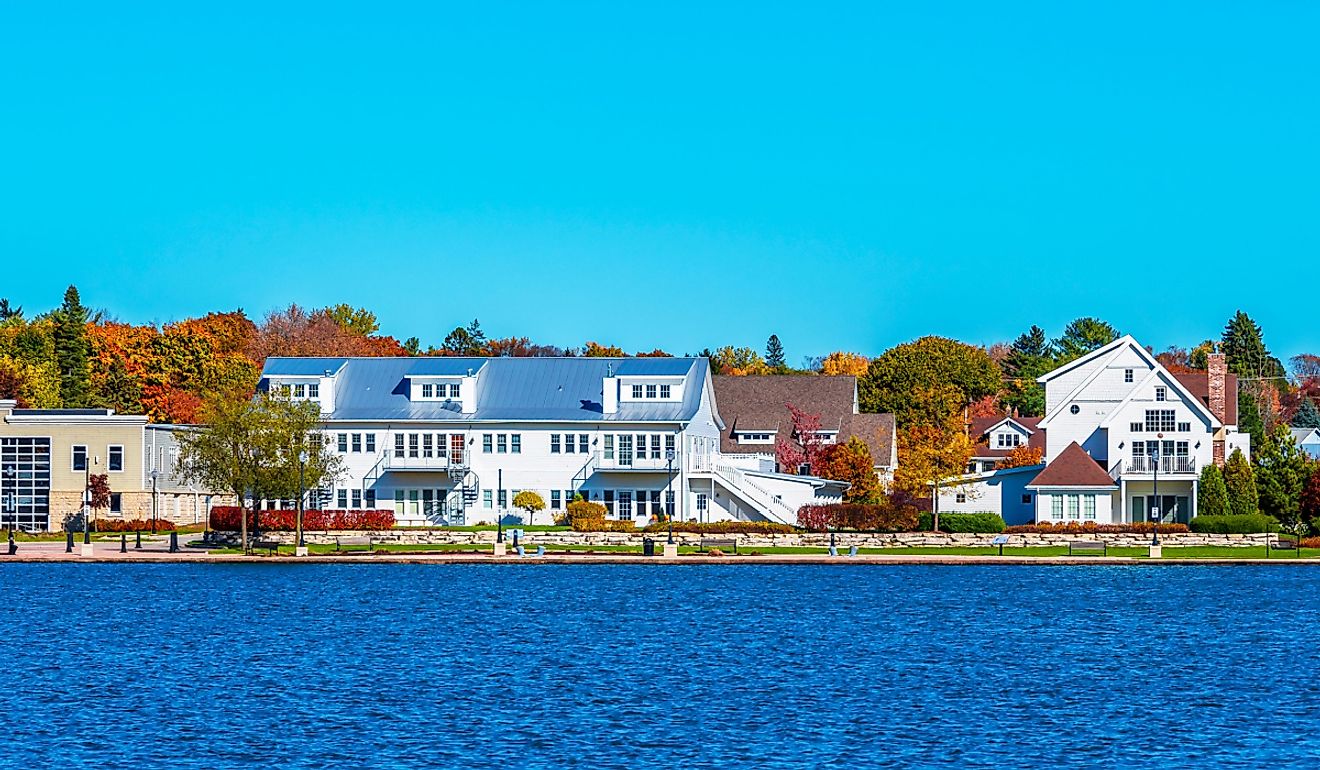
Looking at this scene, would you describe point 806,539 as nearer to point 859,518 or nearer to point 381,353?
point 859,518

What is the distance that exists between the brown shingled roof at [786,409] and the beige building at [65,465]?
100ft

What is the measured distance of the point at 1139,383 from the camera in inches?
3600

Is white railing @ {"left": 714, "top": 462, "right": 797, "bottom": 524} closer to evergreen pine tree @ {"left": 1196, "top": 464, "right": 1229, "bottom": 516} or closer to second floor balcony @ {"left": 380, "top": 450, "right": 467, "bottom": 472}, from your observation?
second floor balcony @ {"left": 380, "top": 450, "right": 467, "bottom": 472}

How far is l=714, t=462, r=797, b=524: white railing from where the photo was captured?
8838 centimetres

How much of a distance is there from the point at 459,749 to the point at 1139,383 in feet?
209

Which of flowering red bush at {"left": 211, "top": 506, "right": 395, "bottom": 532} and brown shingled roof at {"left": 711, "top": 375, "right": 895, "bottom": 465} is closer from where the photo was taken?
flowering red bush at {"left": 211, "top": 506, "right": 395, "bottom": 532}

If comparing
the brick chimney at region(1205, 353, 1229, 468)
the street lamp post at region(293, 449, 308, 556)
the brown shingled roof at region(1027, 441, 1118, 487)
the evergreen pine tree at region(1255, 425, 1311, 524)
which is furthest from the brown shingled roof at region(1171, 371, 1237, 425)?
the street lamp post at region(293, 449, 308, 556)

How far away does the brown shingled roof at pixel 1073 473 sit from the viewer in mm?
87812

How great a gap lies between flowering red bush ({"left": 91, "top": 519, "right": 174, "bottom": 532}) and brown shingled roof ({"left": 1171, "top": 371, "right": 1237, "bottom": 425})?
4913cm

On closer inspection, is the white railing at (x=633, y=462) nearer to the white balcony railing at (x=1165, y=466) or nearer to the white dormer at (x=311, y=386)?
the white dormer at (x=311, y=386)

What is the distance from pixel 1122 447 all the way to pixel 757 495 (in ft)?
57.5

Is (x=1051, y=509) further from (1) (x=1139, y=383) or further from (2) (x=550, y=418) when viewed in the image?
(2) (x=550, y=418)

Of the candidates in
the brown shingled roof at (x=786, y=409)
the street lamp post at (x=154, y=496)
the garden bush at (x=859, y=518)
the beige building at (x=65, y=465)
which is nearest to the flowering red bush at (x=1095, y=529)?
the garden bush at (x=859, y=518)

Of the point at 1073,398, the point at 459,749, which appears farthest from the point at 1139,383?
the point at 459,749
